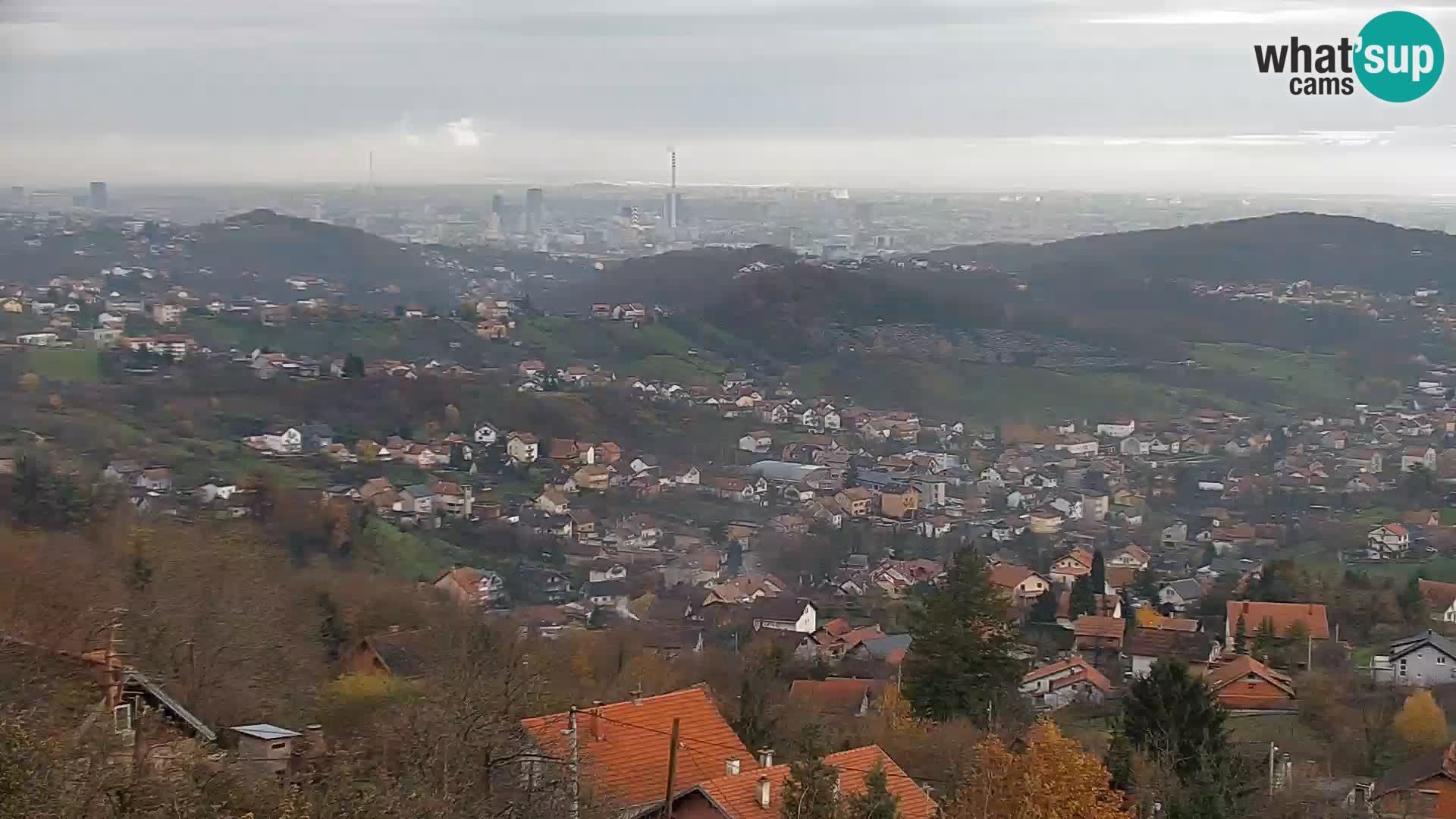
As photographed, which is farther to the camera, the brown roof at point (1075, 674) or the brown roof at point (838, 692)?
the brown roof at point (1075, 674)

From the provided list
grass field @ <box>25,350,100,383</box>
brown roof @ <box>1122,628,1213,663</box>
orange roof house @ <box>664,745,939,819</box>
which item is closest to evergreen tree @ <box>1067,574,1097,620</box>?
brown roof @ <box>1122,628,1213,663</box>

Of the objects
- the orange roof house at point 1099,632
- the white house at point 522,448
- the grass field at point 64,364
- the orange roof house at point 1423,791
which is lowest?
the orange roof house at point 1099,632

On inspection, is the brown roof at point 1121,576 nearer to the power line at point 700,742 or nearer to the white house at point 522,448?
the white house at point 522,448

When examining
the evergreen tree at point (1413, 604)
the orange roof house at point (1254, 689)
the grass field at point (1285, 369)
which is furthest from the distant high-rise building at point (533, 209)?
the orange roof house at point (1254, 689)

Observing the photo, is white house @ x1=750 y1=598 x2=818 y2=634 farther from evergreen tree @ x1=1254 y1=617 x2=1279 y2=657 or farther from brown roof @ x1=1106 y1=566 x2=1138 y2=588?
evergreen tree @ x1=1254 y1=617 x2=1279 y2=657

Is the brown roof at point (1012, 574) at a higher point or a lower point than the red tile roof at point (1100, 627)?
lower

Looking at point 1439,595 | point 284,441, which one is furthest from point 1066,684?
point 284,441
